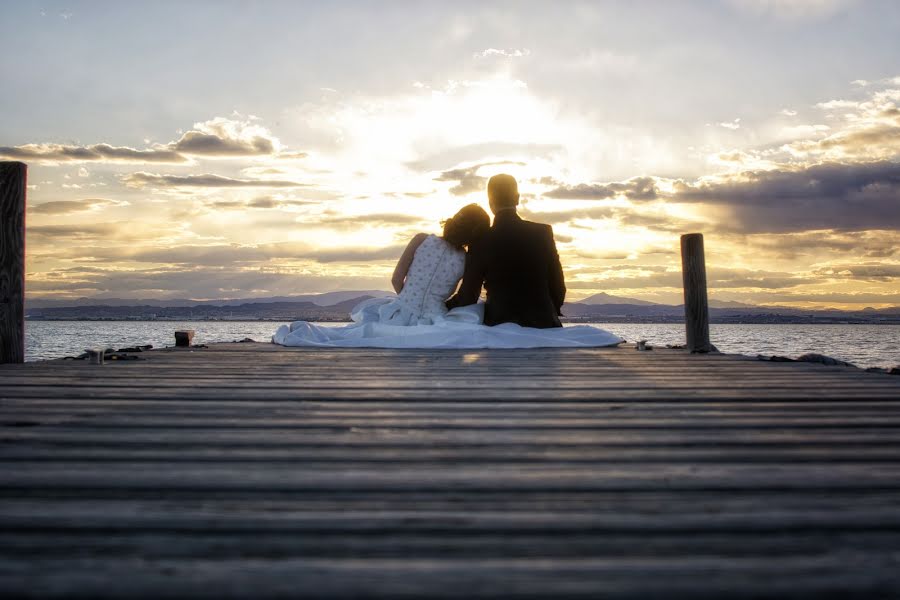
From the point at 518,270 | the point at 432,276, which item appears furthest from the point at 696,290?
the point at 432,276

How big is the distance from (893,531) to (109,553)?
1.48 meters

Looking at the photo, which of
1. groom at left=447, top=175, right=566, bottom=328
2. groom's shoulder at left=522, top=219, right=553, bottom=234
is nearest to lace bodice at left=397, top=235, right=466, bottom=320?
groom at left=447, top=175, right=566, bottom=328

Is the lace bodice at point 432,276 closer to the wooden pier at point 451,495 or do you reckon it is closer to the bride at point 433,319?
the bride at point 433,319

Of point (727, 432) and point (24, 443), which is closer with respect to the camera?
point (24, 443)

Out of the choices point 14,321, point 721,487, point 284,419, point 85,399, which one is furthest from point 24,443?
point 14,321

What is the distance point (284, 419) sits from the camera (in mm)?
2488

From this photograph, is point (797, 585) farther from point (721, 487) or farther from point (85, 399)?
point (85, 399)

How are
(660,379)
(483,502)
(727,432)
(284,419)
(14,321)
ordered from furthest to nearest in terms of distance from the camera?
(14,321)
(660,379)
(284,419)
(727,432)
(483,502)

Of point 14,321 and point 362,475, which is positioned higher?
point 14,321

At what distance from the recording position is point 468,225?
7.71 meters

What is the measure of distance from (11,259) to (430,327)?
3.81 meters

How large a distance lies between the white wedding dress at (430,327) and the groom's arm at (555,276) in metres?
0.47

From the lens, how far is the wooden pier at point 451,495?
1091mm

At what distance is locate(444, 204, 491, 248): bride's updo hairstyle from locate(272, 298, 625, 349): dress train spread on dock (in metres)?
0.82
